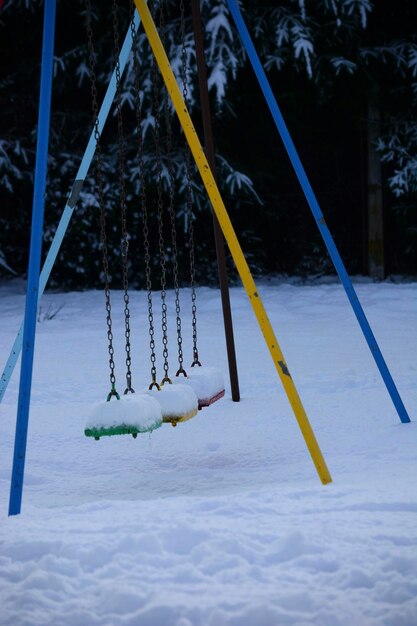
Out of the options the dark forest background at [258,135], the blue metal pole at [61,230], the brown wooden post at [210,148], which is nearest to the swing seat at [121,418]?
the blue metal pole at [61,230]

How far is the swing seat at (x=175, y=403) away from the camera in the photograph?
383 centimetres

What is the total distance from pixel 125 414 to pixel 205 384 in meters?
0.86

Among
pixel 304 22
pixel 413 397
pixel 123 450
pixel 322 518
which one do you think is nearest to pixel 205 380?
pixel 123 450

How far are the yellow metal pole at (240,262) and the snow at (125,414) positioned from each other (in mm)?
582

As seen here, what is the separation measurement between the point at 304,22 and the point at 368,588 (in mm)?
9337

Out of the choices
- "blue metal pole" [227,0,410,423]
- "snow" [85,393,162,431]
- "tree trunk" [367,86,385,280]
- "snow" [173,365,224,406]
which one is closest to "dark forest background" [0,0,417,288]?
"tree trunk" [367,86,385,280]

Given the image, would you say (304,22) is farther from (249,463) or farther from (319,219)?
(249,463)

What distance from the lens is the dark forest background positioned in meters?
10.8

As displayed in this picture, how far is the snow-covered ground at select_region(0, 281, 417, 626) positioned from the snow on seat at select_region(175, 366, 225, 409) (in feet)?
1.27

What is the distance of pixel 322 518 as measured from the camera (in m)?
3.01

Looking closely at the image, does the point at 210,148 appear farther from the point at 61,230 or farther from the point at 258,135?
the point at 258,135

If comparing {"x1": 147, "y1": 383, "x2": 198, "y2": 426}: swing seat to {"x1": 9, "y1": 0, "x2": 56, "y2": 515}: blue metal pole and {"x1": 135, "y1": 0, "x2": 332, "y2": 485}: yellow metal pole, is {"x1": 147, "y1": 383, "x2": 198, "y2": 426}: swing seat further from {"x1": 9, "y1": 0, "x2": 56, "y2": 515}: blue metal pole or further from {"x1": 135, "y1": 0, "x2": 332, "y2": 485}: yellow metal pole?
{"x1": 9, "y1": 0, "x2": 56, "y2": 515}: blue metal pole

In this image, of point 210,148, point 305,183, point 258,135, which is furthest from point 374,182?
point 305,183

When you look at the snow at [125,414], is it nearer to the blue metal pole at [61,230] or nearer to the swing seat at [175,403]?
the swing seat at [175,403]
